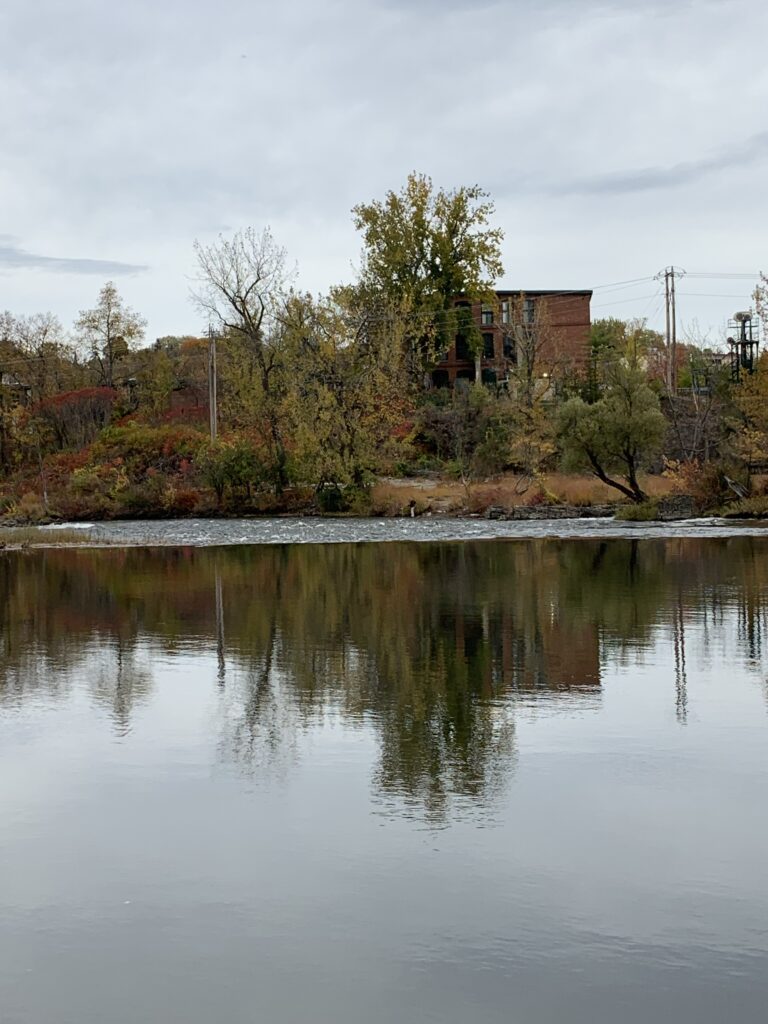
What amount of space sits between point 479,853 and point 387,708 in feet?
13.8

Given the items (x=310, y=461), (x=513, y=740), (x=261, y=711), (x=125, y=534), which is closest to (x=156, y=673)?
(x=261, y=711)

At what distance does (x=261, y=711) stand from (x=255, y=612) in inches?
306

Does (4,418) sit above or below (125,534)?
above

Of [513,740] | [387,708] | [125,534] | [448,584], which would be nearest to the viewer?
[513,740]

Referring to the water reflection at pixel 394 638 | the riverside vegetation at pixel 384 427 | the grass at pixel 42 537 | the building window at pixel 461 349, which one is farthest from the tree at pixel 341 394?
the building window at pixel 461 349

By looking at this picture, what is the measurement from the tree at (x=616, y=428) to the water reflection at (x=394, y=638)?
19653mm

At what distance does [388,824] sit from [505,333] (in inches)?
3497

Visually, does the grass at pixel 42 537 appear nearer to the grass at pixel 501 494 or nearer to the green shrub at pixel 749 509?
the grass at pixel 501 494

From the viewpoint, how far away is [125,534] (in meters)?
47.3

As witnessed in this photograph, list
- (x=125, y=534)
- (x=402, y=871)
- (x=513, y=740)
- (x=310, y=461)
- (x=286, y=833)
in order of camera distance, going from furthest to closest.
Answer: (x=310, y=461) < (x=125, y=534) < (x=513, y=740) < (x=286, y=833) < (x=402, y=871)

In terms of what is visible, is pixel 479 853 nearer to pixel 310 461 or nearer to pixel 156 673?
pixel 156 673

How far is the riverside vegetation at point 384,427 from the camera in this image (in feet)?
166

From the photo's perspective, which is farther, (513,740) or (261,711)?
(261,711)

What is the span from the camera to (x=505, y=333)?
9494cm
